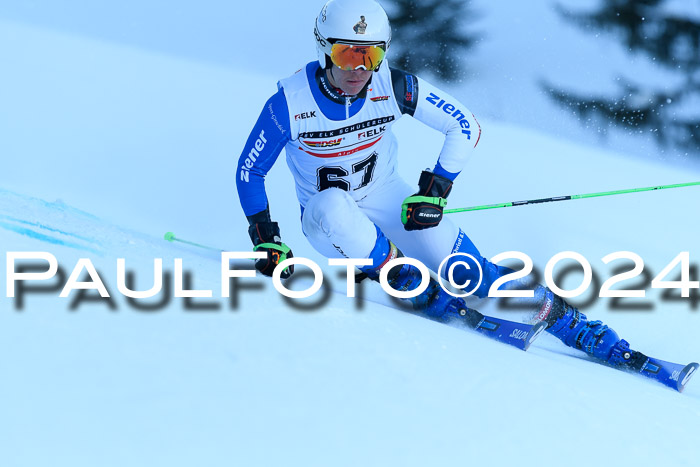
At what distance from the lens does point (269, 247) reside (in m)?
2.52

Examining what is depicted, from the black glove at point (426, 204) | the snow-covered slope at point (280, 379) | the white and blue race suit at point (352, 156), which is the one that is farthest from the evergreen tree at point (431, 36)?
the black glove at point (426, 204)

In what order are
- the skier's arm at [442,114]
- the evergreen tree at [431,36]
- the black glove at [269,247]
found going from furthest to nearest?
the evergreen tree at [431,36] → the skier's arm at [442,114] → the black glove at [269,247]

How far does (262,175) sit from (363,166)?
36 centimetres

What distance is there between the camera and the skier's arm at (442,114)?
104 inches

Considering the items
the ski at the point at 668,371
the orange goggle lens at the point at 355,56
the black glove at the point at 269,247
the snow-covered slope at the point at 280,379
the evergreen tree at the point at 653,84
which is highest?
the evergreen tree at the point at 653,84

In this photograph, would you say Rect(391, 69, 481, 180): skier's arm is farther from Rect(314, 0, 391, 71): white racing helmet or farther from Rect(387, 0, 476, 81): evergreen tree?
Rect(387, 0, 476, 81): evergreen tree

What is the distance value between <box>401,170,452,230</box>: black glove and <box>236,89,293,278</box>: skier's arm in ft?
1.32

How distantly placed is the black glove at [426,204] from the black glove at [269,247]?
0.40 meters

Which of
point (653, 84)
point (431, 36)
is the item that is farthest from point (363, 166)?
point (653, 84)

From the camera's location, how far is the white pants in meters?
2.43

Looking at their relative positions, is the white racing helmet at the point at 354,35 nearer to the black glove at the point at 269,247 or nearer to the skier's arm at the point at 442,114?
the skier's arm at the point at 442,114

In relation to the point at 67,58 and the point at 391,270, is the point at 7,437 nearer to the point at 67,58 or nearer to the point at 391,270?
the point at 391,270

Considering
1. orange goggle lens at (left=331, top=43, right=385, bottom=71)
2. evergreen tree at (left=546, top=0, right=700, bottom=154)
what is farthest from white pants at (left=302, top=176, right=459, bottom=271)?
evergreen tree at (left=546, top=0, right=700, bottom=154)

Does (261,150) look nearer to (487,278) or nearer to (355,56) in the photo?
(355,56)
